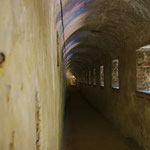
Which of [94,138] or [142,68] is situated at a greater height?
[142,68]

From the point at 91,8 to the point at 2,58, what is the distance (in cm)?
357

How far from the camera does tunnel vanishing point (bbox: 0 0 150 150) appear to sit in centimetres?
51

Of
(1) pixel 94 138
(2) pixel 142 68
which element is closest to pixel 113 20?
(2) pixel 142 68

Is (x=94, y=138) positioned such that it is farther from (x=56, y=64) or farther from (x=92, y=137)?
(x=56, y=64)

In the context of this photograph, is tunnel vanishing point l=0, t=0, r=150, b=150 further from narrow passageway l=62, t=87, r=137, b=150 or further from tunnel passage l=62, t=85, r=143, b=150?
narrow passageway l=62, t=87, r=137, b=150

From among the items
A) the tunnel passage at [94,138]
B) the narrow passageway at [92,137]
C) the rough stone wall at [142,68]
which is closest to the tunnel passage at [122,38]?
the rough stone wall at [142,68]

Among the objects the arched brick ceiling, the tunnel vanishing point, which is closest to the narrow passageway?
the tunnel vanishing point

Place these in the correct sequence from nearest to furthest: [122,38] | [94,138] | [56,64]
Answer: [56,64] → [94,138] → [122,38]

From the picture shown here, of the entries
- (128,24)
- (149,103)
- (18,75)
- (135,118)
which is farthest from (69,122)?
(18,75)

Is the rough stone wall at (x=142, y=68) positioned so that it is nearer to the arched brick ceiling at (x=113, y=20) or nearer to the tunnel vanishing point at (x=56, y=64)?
the tunnel vanishing point at (x=56, y=64)

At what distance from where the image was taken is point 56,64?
7.84 ft

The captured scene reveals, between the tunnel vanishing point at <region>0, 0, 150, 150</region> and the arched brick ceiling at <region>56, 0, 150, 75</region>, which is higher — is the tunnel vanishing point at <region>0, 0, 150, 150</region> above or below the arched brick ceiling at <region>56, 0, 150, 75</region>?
below

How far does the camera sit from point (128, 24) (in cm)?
416

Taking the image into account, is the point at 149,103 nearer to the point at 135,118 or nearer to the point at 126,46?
the point at 135,118
